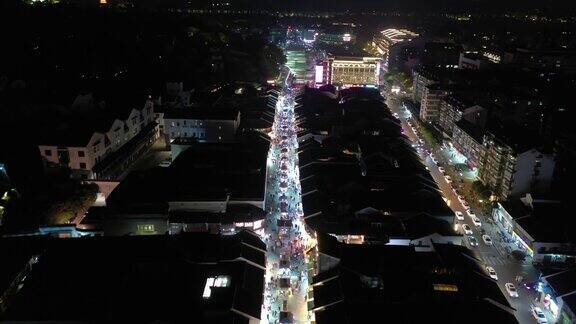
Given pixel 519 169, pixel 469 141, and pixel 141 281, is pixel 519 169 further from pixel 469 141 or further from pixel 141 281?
pixel 141 281

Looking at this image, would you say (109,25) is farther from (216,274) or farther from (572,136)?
(572,136)

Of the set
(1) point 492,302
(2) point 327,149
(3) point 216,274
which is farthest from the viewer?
(2) point 327,149

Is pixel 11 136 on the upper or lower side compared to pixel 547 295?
upper

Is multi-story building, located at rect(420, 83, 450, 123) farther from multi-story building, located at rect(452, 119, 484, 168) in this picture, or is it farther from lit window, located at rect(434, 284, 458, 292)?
lit window, located at rect(434, 284, 458, 292)

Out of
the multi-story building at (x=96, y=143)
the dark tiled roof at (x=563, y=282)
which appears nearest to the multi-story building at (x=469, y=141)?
the dark tiled roof at (x=563, y=282)

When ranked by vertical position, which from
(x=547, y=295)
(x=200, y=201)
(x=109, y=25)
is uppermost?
(x=109, y=25)

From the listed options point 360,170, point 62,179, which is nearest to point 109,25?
point 62,179

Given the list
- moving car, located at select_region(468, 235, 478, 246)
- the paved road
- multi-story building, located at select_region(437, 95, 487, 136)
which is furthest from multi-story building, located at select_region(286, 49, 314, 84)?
moving car, located at select_region(468, 235, 478, 246)

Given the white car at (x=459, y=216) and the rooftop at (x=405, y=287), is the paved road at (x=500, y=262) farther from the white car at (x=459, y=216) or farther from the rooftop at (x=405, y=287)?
the rooftop at (x=405, y=287)
